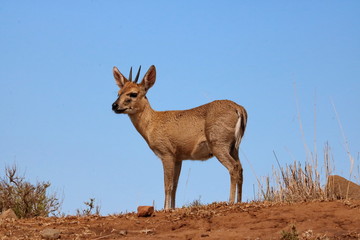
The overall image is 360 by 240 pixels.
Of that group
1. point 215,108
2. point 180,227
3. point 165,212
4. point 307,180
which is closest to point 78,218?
point 165,212

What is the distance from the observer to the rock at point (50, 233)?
10.1m

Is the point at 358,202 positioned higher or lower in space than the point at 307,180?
lower

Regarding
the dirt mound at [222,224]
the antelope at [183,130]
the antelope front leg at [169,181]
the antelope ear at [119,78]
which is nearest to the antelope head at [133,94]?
the antelope at [183,130]

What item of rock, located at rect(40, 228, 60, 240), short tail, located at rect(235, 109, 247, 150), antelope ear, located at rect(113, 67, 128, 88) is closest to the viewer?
rock, located at rect(40, 228, 60, 240)

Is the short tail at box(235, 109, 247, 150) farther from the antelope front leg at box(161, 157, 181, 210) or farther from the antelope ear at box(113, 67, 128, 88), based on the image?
the antelope ear at box(113, 67, 128, 88)

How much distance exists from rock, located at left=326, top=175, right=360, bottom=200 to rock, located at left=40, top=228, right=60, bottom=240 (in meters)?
5.80

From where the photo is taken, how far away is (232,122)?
12.5 m

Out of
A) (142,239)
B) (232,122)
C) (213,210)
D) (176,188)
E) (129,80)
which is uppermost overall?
(129,80)

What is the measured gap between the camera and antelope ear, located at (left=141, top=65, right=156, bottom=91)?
549 inches

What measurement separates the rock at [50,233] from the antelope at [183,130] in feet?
9.76

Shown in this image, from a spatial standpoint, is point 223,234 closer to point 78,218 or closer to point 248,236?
point 248,236

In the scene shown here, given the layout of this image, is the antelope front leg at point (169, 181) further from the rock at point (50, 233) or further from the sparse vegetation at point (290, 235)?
the sparse vegetation at point (290, 235)

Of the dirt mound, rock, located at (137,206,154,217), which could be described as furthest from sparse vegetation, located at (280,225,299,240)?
rock, located at (137,206,154,217)

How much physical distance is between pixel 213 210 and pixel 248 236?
6.53 feet
